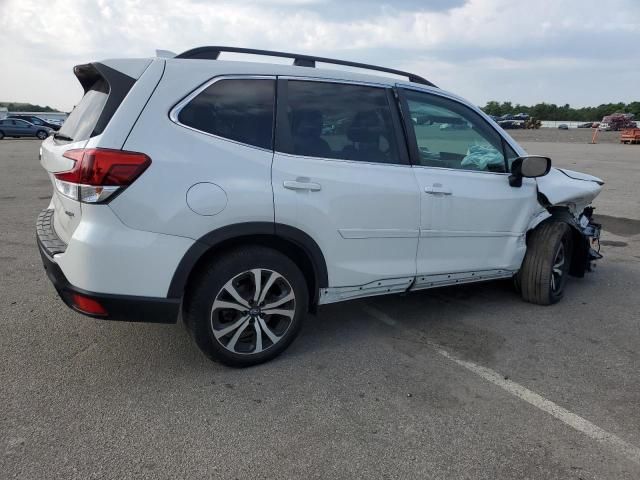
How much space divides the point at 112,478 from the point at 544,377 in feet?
8.57

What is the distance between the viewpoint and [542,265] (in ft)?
15.1

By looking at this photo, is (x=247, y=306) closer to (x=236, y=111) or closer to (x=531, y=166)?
(x=236, y=111)

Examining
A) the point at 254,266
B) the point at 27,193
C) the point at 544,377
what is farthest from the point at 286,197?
the point at 27,193

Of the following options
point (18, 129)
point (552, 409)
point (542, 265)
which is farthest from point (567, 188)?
point (18, 129)

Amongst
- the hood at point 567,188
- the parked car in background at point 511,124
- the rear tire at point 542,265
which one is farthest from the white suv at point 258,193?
the parked car in background at point 511,124

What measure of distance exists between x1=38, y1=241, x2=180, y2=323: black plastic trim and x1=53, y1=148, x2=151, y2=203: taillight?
0.50 meters

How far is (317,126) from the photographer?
347 cm

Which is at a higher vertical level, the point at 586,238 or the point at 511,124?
the point at 586,238

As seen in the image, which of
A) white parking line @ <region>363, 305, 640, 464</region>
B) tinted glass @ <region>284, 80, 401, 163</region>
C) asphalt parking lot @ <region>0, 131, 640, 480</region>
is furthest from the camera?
tinted glass @ <region>284, 80, 401, 163</region>

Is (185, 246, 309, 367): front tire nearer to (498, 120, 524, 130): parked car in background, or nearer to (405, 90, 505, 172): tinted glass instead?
(405, 90, 505, 172): tinted glass

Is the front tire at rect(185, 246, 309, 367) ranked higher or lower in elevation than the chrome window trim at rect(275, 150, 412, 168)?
lower

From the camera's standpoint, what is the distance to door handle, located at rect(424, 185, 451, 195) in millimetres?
3809

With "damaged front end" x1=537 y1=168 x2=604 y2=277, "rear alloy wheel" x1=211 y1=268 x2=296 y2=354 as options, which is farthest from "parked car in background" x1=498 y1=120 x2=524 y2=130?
"rear alloy wheel" x1=211 y1=268 x2=296 y2=354

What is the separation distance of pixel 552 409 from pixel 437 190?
64.2 inches
